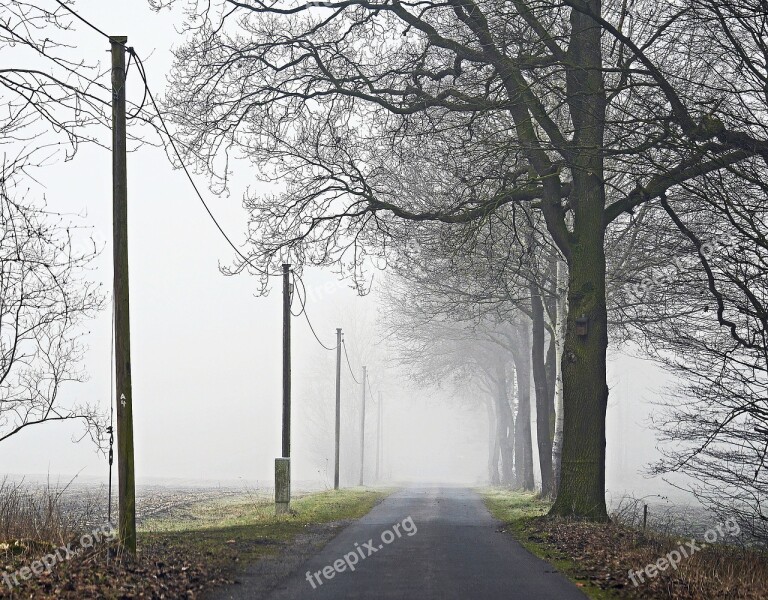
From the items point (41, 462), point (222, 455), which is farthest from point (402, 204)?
point (222, 455)

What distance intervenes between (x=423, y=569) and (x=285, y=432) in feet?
37.1

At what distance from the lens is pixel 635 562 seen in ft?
34.8

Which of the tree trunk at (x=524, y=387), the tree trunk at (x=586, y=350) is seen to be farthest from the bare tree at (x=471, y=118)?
the tree trunk at (x=524, y=387)

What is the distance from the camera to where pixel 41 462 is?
76250mm

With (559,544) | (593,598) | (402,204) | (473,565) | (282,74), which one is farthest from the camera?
(402,204)

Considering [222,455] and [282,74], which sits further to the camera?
[222,455]

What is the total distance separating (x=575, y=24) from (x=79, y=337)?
10845mm

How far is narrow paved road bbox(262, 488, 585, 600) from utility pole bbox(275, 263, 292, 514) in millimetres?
3961

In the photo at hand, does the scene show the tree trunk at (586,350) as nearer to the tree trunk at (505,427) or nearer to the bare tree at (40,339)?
the bare tree at (40,339)

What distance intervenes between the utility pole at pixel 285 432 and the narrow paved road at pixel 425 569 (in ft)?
13.0

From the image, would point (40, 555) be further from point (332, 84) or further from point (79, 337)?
point (332, 84)

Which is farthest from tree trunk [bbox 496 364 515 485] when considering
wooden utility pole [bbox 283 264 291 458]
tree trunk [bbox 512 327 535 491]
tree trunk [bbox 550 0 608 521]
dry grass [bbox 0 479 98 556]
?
dry grass [bbox 0 479 98 556]

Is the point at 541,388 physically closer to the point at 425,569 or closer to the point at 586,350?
the point at 586,350

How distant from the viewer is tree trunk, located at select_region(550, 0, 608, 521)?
53.7 ft
